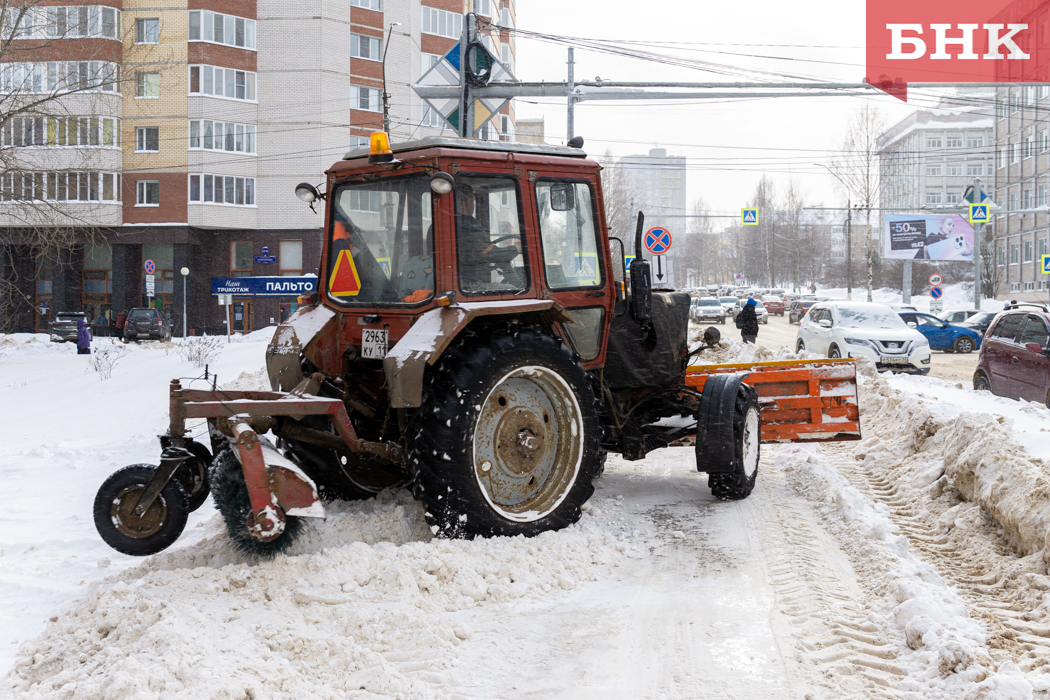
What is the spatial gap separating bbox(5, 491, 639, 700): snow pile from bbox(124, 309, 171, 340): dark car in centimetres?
3298

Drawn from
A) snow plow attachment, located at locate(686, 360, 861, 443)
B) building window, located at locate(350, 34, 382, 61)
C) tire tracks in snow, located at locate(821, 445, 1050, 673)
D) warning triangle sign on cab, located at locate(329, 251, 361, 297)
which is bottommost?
tire tracks in snow, located at locate(821, 445, 1050, 673)

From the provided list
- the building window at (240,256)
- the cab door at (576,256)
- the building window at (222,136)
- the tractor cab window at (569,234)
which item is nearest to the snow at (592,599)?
the cab door at (576,256)

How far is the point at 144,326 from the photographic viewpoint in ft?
116

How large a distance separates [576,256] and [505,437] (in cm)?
161

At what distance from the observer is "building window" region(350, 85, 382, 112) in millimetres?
43781

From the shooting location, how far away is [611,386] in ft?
23.3

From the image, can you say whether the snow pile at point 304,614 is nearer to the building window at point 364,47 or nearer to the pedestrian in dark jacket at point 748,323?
the pedestrian in dark jacket at point 748,323

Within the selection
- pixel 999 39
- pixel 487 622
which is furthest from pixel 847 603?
pixel 999 39

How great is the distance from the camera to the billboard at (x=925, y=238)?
5391cm

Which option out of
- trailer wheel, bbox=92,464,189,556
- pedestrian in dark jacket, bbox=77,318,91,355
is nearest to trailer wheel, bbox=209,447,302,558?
trailer wheel, bbox=92,464,189,556

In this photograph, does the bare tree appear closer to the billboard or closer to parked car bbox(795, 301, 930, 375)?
the billboard

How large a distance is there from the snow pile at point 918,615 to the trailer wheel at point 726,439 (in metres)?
0.66

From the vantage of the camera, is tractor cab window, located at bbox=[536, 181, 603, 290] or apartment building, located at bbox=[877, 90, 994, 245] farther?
apartment building, located at bbox=[877, 90, 994, 245]

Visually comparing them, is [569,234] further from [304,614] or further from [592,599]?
[304,614]
